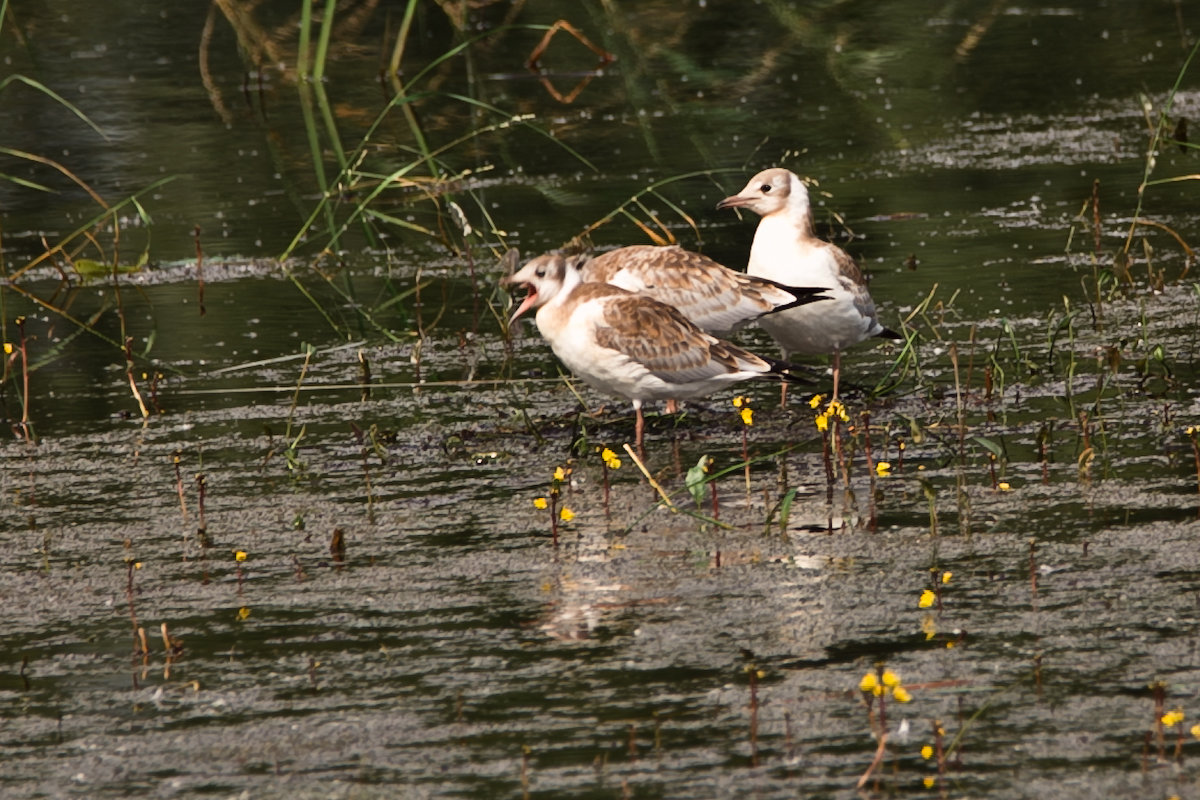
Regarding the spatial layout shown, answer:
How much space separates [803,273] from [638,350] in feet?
4.14

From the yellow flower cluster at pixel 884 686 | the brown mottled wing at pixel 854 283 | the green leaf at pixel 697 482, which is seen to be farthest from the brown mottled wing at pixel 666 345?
the yellow flower cluster at pixel 884 686

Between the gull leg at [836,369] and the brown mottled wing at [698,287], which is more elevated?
the brown mottled wing at [698,287]

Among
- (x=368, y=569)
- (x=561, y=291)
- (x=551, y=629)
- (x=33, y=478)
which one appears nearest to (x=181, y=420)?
(x=33, y=478)

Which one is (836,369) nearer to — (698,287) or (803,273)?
A: (803,273)

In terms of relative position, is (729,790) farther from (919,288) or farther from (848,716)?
(919,288)

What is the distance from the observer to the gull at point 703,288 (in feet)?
28.9

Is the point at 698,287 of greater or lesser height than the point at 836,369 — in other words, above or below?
above

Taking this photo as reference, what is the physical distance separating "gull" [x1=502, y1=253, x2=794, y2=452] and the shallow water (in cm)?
27

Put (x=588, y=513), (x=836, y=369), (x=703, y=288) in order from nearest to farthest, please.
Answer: (x=588, y=513)
(x=836, y=369)
(x=703, y=288)

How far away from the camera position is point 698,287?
895 cm

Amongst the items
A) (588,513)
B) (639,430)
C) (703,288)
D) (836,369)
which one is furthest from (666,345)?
(588,513)

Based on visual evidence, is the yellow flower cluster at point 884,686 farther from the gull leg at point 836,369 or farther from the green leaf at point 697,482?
the gull leg at point 836,369

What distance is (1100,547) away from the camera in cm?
624

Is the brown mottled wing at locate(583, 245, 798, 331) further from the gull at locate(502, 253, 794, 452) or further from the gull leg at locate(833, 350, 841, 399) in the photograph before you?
the gull at locate(502, 253, 794, 452)
